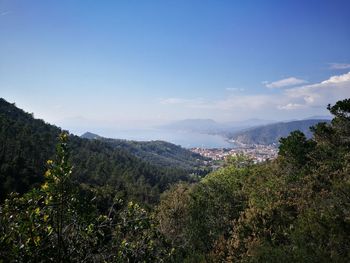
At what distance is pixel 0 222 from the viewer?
417 centimetres

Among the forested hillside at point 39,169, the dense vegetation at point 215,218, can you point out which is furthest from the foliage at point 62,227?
the forested hillside at point 39,169

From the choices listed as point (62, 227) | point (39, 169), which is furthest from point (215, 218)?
point (39, 169)

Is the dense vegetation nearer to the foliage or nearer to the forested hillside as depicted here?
the foliage

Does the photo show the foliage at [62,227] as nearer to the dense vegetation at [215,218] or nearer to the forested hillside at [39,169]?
the dense vegetation at [215,218]

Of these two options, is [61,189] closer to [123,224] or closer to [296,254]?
[123,224]

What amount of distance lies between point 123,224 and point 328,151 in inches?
1055

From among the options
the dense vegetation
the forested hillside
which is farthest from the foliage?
the forested hillside

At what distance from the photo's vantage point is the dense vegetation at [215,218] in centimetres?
429

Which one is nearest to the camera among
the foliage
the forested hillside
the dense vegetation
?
the foliage

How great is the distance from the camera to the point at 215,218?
860 inches

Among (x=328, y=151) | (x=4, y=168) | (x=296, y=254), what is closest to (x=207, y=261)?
(x=296, y=254)

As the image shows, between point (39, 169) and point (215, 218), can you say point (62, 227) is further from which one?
point (39, 169)

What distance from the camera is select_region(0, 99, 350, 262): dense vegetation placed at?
169 inches

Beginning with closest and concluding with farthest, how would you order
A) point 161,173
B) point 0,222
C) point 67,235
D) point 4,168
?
point 0,222 → point 67,235 → point 4,168 → point 161,173
